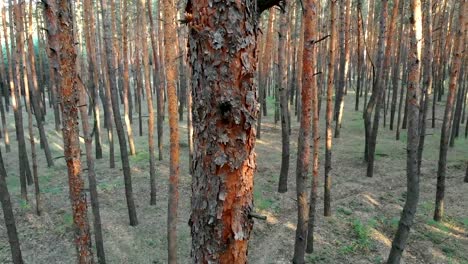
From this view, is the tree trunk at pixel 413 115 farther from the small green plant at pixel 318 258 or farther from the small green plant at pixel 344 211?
the small green plant at pixel 344 211

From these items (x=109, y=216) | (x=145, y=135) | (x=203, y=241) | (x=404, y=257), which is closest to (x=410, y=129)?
(x=404, y=257)

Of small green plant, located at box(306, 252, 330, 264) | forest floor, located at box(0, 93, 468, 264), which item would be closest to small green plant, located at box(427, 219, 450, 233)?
forest floor, located at box(0, 93, 468, 264)

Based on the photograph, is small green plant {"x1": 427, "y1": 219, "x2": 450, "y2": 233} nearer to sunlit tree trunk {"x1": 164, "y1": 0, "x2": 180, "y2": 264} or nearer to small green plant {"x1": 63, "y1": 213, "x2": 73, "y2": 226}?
sunlit tree trunk {"x1": 164, "y1": 0, "x2": 180, "y2": 264}

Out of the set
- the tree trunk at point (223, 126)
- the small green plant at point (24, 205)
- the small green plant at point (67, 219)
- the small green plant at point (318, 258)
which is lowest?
the small green plant at point (318, 258)

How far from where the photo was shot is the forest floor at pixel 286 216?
937 centimetres

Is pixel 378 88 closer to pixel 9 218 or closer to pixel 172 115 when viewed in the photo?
pixel 172 115

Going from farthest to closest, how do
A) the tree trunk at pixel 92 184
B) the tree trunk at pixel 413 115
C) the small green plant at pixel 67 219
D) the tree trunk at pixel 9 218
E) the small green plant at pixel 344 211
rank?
1. the small green plant at pixel 67 219
2. the small green plant at pixel 344 211
3. the tree trunk at pixel 92 184
4. the tree trunk at pixel 9 218
5. the tree trunk at pixel 413 115

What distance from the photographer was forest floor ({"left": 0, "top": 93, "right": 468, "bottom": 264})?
9367 millimetres

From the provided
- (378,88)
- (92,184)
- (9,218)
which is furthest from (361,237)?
(9,218)

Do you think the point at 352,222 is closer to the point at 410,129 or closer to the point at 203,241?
the point at 410,129

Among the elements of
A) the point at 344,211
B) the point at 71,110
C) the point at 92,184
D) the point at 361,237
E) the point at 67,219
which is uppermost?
the point at 71,110

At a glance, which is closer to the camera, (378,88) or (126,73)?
(378,88)

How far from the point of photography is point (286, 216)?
36.3 ft

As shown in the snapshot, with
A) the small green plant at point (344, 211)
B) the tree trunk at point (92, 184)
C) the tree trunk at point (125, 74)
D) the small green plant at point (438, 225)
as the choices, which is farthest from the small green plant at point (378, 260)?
the tree trunk at point (125, 74)
